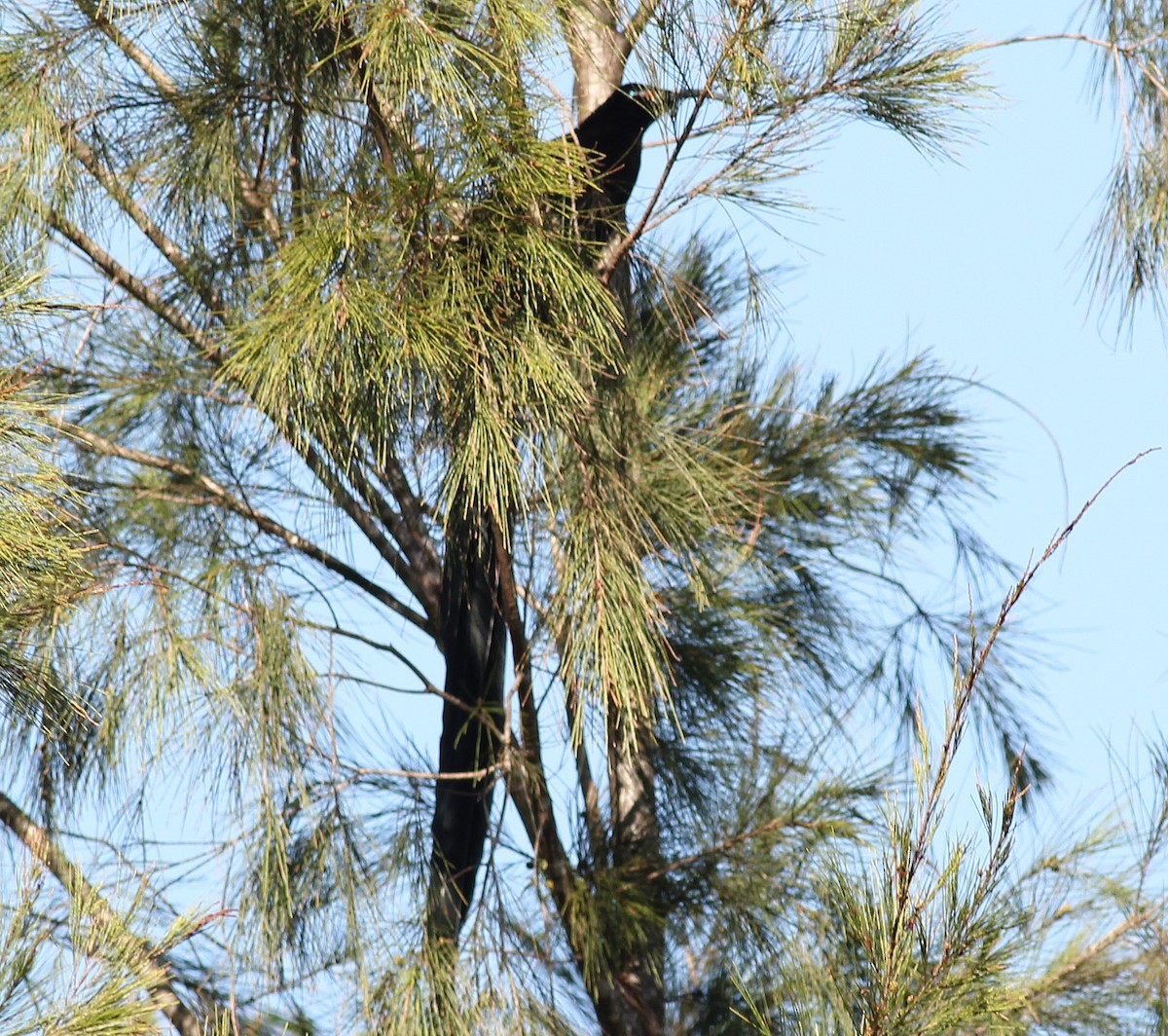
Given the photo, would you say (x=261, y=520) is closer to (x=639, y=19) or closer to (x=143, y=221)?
(x=143, y=221)

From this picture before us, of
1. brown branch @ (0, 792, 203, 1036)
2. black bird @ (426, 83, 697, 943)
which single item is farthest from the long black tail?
brown branch @ (0, 792, 203, 1036)

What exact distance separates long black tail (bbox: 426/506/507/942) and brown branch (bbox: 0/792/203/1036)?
28 centimetres

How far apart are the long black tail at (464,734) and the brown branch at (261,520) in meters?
0.20

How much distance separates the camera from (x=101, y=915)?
4.22ft

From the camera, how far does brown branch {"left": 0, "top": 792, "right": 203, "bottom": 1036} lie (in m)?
1.20

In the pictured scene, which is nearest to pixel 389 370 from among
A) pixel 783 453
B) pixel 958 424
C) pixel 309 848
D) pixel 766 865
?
pixel 309 848

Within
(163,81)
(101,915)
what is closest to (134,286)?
(163,81)

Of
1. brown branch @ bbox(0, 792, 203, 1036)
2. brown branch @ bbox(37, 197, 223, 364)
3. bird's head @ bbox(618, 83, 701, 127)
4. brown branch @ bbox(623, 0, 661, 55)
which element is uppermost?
brown branch @ bbox(37, 197, 223, 364)

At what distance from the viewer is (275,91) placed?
1667mm

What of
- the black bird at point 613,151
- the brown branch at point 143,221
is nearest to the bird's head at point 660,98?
the black bird at point 613,151

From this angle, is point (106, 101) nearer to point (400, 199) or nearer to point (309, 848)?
point (400, 199)

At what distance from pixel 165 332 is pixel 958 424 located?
1.04 meters

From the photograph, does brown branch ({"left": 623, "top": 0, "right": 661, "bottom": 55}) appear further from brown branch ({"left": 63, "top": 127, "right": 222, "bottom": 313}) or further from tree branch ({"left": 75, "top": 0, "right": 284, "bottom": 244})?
brown branch ({"left": 63, "top": 127, "right": 222, "bottom": 313})

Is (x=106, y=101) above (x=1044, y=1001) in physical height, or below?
above
